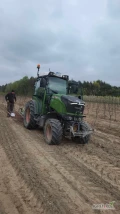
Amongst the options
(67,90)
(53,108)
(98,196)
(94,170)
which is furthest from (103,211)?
(67,90)

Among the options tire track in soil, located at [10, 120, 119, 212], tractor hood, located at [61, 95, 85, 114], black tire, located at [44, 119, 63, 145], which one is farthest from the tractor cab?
tire track in soil, located at [10, 120, 119, 212]

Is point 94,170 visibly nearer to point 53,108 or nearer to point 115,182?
point 115,182

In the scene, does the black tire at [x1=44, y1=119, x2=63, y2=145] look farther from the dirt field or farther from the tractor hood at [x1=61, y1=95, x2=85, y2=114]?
the tractor hood at [x1=61, y1=95, x2=85, y2=114]

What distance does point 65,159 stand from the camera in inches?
232

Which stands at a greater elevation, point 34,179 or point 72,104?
point 72,104

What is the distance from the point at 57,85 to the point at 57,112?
1575 millimetres

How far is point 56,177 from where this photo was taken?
15.2ft

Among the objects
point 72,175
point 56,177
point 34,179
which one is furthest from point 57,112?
point 34,179

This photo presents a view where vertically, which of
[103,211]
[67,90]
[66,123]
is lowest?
[103,211]

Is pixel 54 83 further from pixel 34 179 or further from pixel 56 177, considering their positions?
pixel 34 179

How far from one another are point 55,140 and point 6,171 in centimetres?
257

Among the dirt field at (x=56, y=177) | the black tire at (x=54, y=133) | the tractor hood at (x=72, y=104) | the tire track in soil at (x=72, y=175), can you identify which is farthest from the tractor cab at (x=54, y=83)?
the tire track in soil at (x=72, y=175)

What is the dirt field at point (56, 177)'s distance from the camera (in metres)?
3.52

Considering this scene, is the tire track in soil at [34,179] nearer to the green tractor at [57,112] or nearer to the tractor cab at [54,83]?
the green tractor at [57,112]
